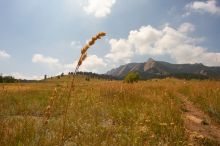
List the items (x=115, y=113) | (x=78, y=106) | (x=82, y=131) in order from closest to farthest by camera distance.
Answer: (x=82, y=131) < (x=115, y=113) < (x=78, y=106)

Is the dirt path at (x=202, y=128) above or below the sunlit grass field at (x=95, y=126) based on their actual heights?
below

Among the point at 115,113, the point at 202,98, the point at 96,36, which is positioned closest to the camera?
the point at 96,36

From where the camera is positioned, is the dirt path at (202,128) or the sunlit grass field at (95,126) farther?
the dirt path at (202,128)

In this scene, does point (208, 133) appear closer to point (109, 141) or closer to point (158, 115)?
point (158, 115)

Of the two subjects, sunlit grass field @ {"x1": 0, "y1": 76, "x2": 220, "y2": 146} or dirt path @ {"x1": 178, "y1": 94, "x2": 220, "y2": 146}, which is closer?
sunlit grass field @ {"x1": 0, "y1": 76, "x2": 220, "y2": 146}

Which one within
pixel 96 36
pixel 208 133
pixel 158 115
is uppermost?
pixel 96 36

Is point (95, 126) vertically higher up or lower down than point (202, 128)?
higher up

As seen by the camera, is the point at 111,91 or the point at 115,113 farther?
the point at 111,91

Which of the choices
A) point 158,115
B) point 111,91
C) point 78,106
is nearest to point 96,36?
point 158,115

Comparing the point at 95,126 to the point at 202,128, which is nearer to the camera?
the point at 95,126

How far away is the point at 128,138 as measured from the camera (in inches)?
196

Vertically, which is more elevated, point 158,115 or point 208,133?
point 158,115

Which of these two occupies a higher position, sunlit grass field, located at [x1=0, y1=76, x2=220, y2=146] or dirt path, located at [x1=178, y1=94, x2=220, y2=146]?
sunlit grass field, located at [x1=0, y1=76, x2=220, y2=146]

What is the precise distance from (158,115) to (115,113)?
1.38 metres
